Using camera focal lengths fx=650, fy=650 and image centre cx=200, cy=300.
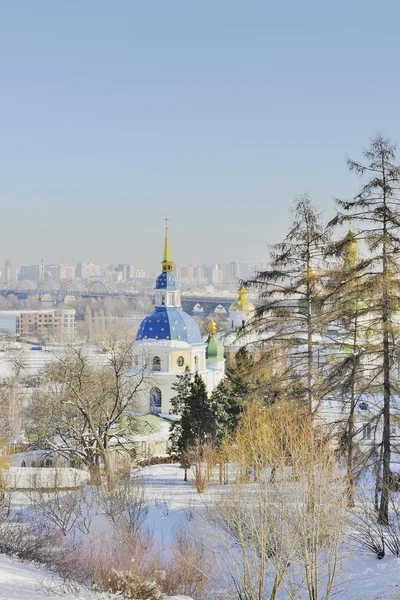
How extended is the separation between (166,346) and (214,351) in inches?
200

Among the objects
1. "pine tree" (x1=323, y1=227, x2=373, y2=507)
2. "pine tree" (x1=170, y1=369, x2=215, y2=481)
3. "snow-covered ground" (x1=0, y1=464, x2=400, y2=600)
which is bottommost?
"snow-covered ground" (x1=0, y1=464, x2=400, y2=600)

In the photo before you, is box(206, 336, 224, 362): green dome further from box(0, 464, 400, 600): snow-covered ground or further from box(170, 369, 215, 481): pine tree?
box(0, 464, 400, 600): snow-covered ground

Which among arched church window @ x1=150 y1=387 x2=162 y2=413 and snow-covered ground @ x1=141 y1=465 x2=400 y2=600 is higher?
arched church window @ x1=150 y1=387 x2=162 y2=413

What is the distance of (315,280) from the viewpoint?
13250 mm

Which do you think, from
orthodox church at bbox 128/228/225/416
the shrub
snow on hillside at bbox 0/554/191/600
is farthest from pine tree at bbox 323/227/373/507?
orthodox church at bbox 128/228/225/416

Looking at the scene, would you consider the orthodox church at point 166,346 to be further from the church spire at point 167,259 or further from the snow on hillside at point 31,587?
the snow on hillside at point 31,587

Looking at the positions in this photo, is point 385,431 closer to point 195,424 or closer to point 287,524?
point 287,524

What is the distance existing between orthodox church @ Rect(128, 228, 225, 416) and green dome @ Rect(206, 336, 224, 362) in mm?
2523

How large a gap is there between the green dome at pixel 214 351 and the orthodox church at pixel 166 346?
8.28 feet

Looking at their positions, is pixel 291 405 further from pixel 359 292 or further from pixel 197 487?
pixel 359 292

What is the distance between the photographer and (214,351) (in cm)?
3612

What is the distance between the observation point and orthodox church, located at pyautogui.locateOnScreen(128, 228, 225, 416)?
3155 centimetres

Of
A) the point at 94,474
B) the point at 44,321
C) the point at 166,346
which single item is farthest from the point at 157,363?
the point at 44,321

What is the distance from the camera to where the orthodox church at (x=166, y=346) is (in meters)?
31.5
